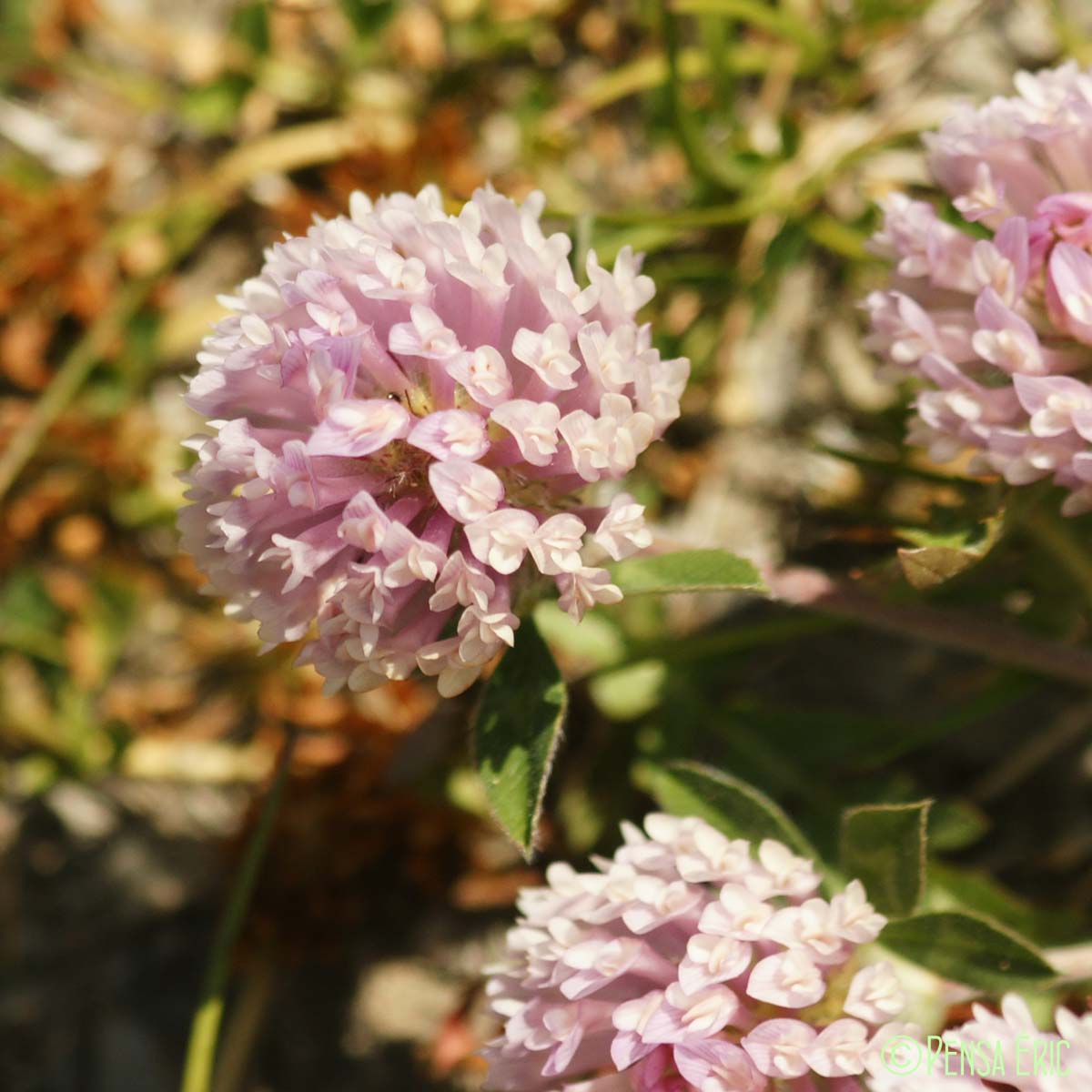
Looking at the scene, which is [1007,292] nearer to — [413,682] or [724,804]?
[724,804]

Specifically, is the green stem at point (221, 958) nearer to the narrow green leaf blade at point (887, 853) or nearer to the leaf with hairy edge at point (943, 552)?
the narrow green leaf blade at point (887, 853)

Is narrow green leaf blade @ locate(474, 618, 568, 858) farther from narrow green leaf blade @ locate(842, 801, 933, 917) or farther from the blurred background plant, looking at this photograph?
the blurred background plant

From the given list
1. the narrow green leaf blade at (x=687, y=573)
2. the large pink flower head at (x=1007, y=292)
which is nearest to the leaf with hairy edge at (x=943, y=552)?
the large pink flower head at (x=1007, y=292)

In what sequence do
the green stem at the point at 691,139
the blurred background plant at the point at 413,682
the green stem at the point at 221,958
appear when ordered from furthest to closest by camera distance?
the blurred background plant at the point at 413,682 → the green stem at the point at 691,139 → the green stem at the point at 221,958

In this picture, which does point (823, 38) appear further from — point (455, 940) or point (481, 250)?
point (455, 940)

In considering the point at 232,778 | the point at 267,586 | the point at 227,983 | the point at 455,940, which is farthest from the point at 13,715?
the point at 267,586

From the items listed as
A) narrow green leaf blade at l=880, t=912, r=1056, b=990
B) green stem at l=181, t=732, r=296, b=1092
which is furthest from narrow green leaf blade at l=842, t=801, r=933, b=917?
green stem at l=181, t=732, r=296, b=1092

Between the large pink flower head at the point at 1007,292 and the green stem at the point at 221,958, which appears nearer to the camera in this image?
the large pink flower head at the point at 1007,292

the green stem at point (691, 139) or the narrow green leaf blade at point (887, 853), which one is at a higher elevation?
the green stem at point (691, 139)
